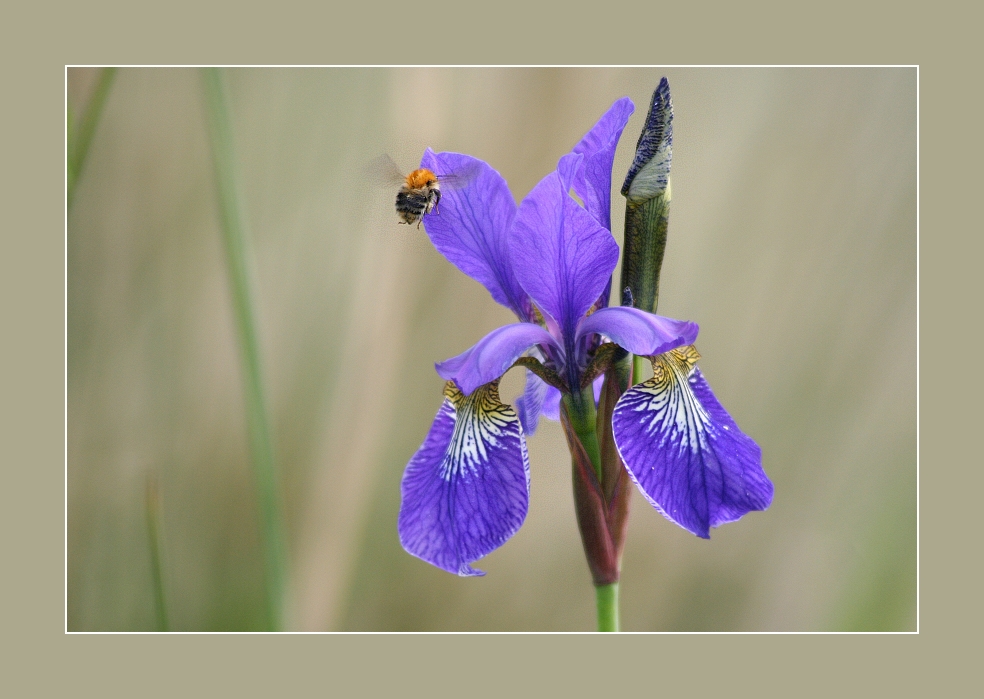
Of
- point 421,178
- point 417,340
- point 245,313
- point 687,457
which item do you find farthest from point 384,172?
point 417,340

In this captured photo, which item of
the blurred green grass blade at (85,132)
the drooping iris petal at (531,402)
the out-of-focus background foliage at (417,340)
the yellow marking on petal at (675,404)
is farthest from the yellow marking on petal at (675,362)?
the out-of-focus background foliage at (417,340)

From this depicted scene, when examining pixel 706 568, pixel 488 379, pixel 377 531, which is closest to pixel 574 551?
pixel 706 568

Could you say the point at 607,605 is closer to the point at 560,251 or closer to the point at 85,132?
the point at 560,251

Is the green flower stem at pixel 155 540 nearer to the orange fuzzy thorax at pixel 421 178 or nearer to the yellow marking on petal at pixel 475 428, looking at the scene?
the yellow marking on petal at pixel 475 428

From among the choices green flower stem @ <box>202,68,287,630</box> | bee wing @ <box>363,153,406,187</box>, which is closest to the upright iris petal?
bee wing @ <box>363,153,406,187</box>

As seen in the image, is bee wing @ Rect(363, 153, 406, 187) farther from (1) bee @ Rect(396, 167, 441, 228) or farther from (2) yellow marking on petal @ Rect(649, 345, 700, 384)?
(2) yellow marking on petal @ Rect(649, 345, 700, 384)

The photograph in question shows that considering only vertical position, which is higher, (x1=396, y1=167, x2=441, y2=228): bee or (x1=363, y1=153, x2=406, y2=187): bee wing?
(x1=363, y1=153, x2=406, y2=187): bee wing

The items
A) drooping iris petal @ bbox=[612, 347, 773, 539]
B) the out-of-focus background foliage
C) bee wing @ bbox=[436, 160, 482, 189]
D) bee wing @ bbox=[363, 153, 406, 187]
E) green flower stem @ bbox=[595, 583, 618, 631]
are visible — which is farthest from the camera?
the out-of-focus background foliage
